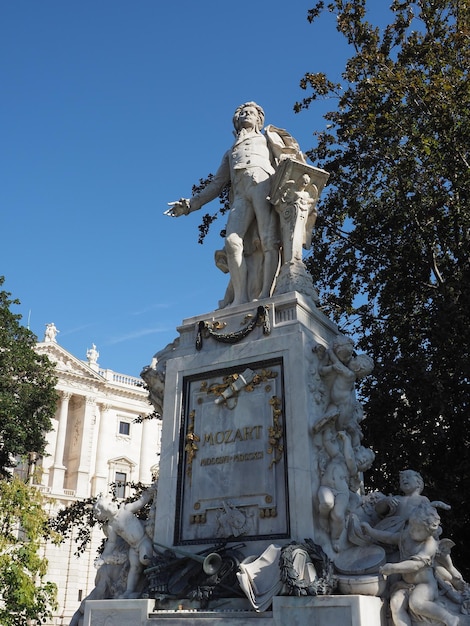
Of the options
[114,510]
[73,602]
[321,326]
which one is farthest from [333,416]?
[73,602]

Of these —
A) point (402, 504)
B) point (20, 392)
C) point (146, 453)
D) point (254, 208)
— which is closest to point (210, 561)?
point (402, 504)

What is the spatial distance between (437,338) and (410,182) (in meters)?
3.65

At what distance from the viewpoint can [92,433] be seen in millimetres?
53219

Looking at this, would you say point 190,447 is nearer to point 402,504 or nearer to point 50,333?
point 402,504

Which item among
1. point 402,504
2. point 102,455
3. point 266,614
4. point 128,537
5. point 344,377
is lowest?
point 266,614

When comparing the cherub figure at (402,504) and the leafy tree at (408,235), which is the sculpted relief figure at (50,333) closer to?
the leafy tree at (408,235)

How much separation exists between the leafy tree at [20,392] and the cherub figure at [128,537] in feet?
60.9

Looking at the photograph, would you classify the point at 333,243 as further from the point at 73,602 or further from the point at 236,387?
the point at 73,602

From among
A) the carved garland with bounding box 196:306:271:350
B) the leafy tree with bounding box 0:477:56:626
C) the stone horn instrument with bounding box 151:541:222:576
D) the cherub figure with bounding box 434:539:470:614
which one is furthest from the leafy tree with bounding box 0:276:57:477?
the cherub figure with bounding box 434:539:470:614

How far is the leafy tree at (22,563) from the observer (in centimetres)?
1698

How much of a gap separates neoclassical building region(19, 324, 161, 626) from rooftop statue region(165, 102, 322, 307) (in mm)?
42975

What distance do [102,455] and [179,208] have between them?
152ft

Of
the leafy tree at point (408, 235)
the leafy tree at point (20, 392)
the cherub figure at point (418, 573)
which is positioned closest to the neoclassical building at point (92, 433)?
the leafy tree at point (20, 392)

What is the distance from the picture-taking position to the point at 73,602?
148ft
